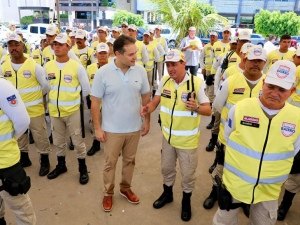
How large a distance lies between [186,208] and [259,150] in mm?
1736

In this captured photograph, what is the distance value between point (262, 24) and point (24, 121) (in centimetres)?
2659

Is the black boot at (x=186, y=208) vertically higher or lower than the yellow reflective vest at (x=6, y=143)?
lower

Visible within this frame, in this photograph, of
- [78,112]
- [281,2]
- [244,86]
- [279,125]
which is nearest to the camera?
[279,125]

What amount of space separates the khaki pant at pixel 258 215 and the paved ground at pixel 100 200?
103cm

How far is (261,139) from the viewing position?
2270mm

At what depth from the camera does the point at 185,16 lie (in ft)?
39.5

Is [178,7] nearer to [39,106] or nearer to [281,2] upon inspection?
[39,106]

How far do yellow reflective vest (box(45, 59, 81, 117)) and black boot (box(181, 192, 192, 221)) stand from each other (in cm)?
206

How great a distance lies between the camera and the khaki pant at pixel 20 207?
109 inches

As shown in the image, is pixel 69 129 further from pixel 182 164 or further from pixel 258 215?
pixel 258 215

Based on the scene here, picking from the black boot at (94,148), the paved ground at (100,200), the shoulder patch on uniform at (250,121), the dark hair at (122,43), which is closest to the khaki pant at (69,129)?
the paved ground at (100,200)

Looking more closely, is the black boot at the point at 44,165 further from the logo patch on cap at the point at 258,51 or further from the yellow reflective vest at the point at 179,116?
the logo patch on cap at the point at 258,51

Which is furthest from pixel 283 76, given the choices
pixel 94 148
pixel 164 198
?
pixel 94 148

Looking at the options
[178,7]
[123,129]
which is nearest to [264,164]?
[123,129]
